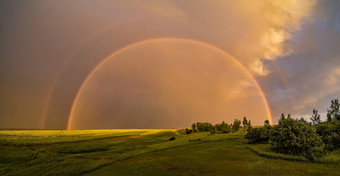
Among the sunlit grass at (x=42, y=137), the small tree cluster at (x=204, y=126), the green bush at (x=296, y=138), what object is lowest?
the sunlit grass at (x=42, y=137)

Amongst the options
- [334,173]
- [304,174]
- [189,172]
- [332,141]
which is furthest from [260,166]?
[332,141]

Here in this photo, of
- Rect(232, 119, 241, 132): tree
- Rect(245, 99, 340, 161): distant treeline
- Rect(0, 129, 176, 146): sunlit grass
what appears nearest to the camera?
Rect(245, 99, 340, 161): distant treeline

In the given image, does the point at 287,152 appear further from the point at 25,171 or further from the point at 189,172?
the point at 25,171

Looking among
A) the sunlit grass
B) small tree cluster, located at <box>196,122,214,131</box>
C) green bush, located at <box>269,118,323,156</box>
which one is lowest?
the sunlit grass

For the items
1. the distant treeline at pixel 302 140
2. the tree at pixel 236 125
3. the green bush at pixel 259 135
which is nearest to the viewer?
the distant treeline at pixel 302 140

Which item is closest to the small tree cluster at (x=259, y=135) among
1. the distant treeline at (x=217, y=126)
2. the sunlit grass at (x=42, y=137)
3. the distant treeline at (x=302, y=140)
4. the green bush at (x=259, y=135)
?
the green bush at (x=259, y=135)

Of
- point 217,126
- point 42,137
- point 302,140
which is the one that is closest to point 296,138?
point 302,140

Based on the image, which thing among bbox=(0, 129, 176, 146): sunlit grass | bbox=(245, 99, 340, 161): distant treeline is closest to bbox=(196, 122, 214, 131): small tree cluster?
bbox=(0, 129, 176, 146): sunlit grass

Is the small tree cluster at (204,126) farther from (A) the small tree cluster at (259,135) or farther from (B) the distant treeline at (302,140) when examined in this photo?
(B) the distant treeline at (302,140)

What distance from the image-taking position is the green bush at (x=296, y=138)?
32688 millimetres

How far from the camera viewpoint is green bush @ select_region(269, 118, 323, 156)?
32.7m

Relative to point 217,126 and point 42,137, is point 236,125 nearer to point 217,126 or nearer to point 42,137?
point 217,126

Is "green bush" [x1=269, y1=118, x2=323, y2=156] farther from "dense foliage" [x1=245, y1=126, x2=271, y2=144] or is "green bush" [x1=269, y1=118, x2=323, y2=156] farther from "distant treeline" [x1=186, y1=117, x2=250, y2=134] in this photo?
"distant treeline" [x1=186, y1=117, x2=250, y2=134]

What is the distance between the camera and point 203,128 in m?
136
